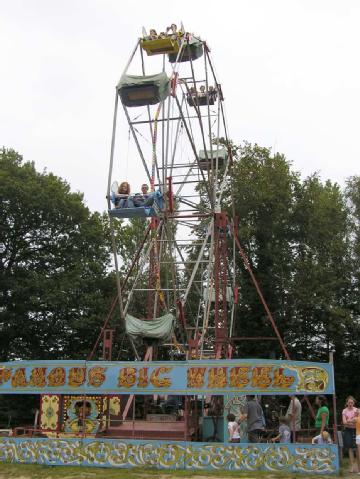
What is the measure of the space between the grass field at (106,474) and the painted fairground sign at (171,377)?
1553mm

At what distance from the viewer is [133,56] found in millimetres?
17656

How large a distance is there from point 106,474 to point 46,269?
61.7ft

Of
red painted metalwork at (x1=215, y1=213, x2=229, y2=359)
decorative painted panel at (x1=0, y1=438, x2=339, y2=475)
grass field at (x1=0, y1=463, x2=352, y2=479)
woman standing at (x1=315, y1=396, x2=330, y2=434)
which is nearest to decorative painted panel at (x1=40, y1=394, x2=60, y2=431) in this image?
decorative painted panel at (x1=0, y1=438, x2=339, y2=475)

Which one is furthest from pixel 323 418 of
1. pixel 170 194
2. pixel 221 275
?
pixel 170 194

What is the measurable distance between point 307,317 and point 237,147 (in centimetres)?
992

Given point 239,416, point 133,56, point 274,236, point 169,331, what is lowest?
point 239,416

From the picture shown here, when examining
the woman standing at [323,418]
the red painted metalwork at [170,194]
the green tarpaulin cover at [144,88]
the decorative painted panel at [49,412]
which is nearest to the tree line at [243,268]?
the red painted metalwork at [170,194]

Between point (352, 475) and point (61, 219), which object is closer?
point (352, 475)

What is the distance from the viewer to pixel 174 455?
11492 millimetres

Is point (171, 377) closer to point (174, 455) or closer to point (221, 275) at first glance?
point (174, 455)

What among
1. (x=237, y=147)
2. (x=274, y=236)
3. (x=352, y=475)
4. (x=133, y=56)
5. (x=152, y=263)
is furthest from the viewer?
(x=237, y=147)

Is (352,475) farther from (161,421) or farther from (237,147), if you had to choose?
(237,147)

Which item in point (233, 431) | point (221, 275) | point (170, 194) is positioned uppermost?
point (170, 194)

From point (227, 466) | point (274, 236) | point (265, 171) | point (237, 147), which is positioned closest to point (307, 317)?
point (274, 236)
